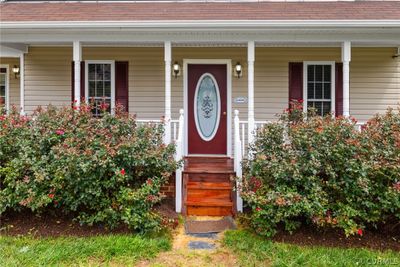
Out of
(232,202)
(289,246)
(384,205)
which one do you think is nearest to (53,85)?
(232,202)

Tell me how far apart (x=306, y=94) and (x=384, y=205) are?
364 centimetres

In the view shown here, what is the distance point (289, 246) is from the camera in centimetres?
399

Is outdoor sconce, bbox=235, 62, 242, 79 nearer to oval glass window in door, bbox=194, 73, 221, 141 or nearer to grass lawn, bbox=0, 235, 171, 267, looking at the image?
oval glass window in door, bbox=194, 73, 221, 141

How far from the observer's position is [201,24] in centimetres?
573

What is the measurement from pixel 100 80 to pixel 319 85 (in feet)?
15.9

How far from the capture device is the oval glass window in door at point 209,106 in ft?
23.9

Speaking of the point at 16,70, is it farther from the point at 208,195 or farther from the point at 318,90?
the point at 318,90

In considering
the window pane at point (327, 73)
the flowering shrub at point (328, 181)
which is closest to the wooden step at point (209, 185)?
the flowering shrub at point (328, 181)

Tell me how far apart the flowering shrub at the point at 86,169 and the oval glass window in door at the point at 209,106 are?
2.51m

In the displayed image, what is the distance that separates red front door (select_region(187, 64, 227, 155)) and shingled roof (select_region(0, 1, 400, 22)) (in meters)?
1.16

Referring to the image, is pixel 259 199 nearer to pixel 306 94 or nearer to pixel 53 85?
pixel 306 94

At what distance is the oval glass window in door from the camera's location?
287 inches

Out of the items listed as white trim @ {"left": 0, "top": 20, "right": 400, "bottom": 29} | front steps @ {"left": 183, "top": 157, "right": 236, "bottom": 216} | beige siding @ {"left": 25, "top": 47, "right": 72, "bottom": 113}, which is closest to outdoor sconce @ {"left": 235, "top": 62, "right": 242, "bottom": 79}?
white trim @ {"left": 0, "top": 20, "right": 400, "bottom": 29}

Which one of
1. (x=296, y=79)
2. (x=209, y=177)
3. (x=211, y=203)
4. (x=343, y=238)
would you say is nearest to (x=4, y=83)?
(x=209, y=177)
